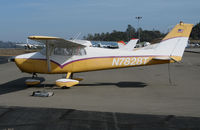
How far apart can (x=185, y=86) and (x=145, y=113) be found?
4.31 metres

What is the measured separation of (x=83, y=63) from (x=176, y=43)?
3.94 metres

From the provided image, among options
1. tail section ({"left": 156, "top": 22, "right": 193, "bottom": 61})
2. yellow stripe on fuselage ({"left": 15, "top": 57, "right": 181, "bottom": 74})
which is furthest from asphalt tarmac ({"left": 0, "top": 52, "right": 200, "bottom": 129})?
tail section ({"left": 156, "top": 22, "right": 193, "bottom": 61})

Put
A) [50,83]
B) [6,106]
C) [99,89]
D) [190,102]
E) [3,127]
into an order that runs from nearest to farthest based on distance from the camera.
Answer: [3,127] < [6,106] < [190,102] < [99,89] < [50,83]

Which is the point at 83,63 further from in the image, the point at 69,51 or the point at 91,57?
the point at 69,51

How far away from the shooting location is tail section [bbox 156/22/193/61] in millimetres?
8695

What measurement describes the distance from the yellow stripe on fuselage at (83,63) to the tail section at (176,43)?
1.59 ft

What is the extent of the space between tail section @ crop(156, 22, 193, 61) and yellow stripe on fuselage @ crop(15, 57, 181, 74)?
0.48 meters

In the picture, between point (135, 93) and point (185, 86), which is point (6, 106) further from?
point (185, 86)

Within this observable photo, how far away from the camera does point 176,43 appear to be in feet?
28.7

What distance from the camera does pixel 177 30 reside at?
8.77 meters

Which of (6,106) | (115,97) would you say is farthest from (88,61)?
(6,106)

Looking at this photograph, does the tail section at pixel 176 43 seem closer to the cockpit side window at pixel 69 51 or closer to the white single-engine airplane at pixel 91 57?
the white single-engine airplane at pixel 91 57

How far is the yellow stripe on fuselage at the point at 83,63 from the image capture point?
339 inches

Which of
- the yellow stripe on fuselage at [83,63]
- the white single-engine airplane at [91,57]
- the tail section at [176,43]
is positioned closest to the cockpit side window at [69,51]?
the white single-engine airplane at [91,57]
